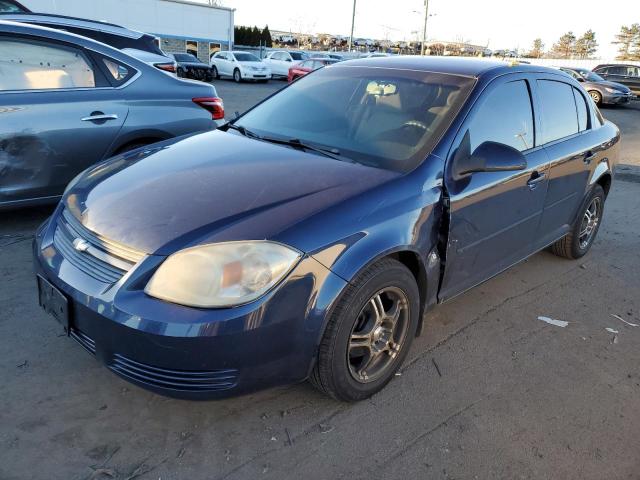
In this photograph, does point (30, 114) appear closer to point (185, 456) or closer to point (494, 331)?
point (185, 456)

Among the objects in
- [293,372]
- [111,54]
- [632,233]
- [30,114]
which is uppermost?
[111,54]

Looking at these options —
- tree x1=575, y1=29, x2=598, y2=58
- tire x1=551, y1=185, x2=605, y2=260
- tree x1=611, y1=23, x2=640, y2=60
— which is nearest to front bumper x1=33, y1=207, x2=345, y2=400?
tire x1=551, y1=185, x2=605, y2=260

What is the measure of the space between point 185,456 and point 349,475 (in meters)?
0.69

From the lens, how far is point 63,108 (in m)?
4.14

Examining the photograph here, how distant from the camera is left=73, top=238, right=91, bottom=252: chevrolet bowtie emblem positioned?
234 centimetres

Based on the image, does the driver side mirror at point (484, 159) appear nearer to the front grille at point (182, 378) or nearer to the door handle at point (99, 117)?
the front grille at point (182, 378)

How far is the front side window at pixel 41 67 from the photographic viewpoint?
405 cm

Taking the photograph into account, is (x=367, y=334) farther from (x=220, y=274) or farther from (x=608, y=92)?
(x=608, y=92)

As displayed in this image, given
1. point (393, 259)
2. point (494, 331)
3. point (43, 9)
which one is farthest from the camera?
point (43, 9)

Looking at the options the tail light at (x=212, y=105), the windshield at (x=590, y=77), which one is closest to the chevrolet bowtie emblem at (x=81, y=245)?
the tail light at (x=212, y=105)

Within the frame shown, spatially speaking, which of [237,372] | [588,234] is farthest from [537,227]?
[237,372]

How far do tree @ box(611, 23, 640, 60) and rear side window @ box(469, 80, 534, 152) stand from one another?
2874 inches

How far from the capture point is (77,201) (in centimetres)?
267

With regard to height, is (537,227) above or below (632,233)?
above
